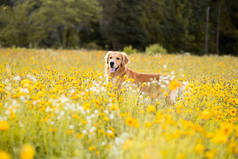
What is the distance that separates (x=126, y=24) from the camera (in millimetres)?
31359

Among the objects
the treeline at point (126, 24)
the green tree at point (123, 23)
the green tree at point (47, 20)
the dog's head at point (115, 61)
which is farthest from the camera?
the green tree at point (123, 23)

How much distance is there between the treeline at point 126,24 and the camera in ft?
82.4

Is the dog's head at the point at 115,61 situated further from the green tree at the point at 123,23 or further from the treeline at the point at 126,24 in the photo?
the green tree at the point at 123,23

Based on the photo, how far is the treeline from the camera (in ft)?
82.4

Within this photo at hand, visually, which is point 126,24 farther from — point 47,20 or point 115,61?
point 115,61

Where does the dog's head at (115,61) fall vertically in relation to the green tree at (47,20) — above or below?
below

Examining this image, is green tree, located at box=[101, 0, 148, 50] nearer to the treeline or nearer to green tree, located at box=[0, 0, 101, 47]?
the treeline

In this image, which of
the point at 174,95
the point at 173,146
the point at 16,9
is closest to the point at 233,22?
the point at 16,9

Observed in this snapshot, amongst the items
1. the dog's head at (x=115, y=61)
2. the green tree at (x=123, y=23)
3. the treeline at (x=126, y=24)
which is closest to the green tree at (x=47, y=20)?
the treeline at (x=126, y=24)

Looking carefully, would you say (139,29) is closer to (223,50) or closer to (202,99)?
(223,50)

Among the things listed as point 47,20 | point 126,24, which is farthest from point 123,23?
point 47,20

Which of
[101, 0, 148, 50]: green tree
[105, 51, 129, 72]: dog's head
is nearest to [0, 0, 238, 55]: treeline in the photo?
[101, 0, 148, 50]: green tree

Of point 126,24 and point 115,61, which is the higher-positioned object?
point 126,24

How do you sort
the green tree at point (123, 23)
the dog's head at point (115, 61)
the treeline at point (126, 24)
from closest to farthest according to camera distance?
1. the dog's head at point (115, 61)
2. the treeline at point (126, 24)
3. the green tree at point (123, 23)
